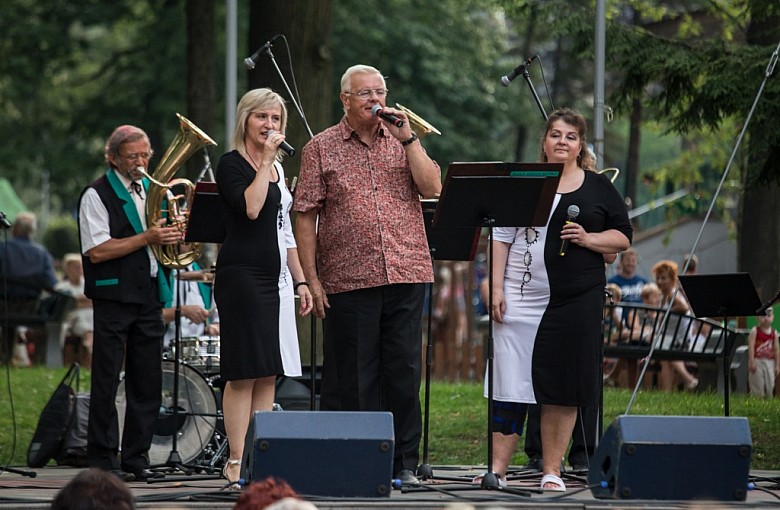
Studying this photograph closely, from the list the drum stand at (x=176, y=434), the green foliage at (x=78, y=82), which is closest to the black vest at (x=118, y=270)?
the drum stand at (x=176, y=434)

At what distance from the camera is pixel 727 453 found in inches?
257

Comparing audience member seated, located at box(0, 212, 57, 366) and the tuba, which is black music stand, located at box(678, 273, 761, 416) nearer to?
the tuba

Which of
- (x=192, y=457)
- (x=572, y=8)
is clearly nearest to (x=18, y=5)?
(x=572, y=8)

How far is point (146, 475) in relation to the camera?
827cm

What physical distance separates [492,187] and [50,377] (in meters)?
8.45

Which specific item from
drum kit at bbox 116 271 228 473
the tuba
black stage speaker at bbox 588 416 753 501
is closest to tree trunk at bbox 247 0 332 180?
drum kit at bbox 116 271 228 473

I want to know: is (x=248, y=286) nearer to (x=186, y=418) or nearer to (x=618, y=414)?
(x=186, y=418)

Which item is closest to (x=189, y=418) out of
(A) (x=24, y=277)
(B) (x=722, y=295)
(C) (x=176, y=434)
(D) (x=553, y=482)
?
(C) (x=176, y=434)

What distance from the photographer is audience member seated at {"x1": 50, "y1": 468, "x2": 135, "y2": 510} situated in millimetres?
4348

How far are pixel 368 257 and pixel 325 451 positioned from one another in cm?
135

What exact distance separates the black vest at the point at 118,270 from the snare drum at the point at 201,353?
1148 mm

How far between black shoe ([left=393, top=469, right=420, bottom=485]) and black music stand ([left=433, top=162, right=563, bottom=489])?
404 millimetres

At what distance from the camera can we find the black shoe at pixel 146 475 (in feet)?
27.1

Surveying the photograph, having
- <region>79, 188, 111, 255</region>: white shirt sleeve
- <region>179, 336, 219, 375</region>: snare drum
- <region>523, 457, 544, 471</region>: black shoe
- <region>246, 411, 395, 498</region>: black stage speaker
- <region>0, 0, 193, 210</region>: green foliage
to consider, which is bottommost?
<region>523, 457, 544, 471</region>: black shoe
